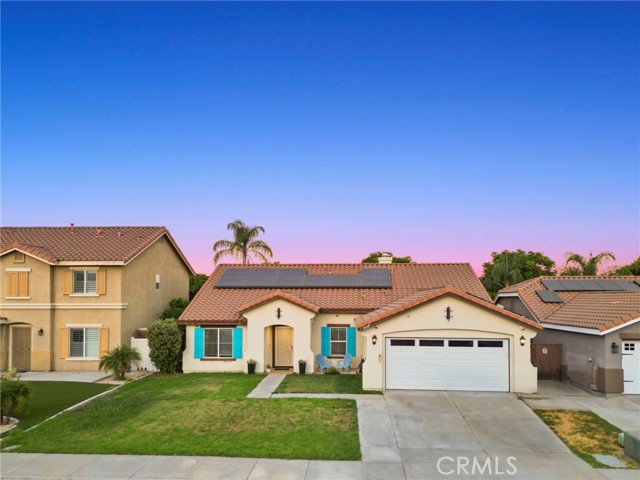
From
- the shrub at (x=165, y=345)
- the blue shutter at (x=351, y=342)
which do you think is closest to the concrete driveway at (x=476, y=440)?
the blue shutter at (x=351, y=342)

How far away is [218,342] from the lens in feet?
67.6

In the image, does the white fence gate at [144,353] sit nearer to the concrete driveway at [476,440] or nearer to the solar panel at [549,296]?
the concrete driveway at [476,440]

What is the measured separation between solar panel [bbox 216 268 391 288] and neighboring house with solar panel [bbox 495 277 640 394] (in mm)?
7545

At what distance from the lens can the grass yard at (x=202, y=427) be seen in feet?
34.3

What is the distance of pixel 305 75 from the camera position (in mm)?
22484

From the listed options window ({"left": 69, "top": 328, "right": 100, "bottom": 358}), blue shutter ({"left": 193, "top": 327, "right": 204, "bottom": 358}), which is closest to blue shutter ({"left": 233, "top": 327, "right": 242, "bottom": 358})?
blue shutter ({"left": 193, "top": 327, "right": 204, "bottom": 358})

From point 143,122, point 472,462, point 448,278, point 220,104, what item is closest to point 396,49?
point 220,104

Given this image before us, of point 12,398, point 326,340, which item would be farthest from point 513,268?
point 12,398

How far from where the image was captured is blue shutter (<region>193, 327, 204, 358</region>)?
20.5 meters

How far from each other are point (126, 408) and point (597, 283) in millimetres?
22697

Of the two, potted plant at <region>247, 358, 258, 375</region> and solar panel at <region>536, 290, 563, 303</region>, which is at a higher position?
solar panel at <region>536, 290, 563, 303</region>

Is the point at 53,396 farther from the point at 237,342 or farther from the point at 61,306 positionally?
the point at 237,342

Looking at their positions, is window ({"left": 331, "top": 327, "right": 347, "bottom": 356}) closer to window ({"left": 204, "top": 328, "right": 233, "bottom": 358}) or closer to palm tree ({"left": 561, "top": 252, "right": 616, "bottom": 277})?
window ({"left": 204, "top": 328, "right": 233, "bottom": 358})

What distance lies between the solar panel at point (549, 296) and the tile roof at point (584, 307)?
0.58ft
